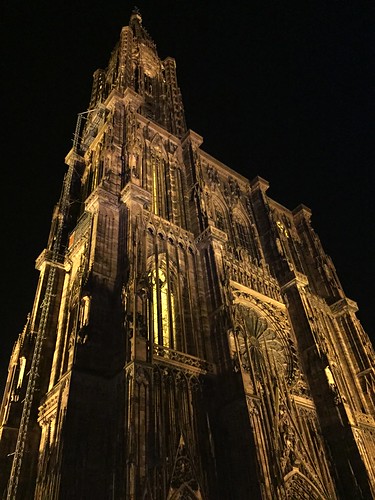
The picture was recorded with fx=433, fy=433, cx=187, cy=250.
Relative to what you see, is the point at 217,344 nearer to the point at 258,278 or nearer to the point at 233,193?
the point at 258,278

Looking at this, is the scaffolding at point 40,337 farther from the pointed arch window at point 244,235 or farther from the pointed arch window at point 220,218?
the pointed arch window at point 244,235

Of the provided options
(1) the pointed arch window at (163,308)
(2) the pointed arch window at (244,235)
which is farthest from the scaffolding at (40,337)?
(2) the pointed arch window at (244,235)

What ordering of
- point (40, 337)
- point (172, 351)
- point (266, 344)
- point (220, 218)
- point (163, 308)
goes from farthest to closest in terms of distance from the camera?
point (220, 218) < point (266, 344) < point (40, 337) < point (163, 308) < point (172, 351)

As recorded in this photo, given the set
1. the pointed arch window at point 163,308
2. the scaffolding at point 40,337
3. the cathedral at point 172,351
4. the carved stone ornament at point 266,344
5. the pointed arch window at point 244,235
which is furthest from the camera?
the pointed arch window at point 244,235

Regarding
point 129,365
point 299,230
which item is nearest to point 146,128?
point 299,230

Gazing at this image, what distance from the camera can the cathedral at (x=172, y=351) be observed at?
51.2 feet

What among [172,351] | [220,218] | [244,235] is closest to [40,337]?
[172,351]

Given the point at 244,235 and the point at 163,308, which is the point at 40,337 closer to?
the point at 163,308

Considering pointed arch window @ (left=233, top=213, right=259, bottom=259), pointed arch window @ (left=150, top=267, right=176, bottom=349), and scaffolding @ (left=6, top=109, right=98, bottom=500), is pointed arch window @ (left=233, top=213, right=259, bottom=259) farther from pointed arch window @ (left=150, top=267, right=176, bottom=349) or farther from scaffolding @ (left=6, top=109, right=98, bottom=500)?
scaffolding @ (left=6, top=109, right=98, bottom=500)

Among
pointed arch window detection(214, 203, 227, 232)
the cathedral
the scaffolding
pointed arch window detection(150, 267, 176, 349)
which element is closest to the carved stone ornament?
the cathedral

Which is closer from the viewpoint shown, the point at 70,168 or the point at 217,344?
the point at 217,344

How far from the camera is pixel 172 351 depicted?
18922 mm

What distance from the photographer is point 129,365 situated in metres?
16.0

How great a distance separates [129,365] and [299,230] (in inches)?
1049
